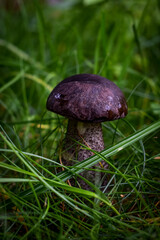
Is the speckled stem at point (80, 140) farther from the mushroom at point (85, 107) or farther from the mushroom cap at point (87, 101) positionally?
the mushroom cap at point (87, 101)

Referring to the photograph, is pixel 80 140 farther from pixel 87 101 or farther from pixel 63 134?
pixel 87 101

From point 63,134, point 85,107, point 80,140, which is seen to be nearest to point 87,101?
point 85,107

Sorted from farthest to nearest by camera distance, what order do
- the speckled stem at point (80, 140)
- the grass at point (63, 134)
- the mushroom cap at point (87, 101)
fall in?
the speckled stem at point (80, 140) → the mushroom cap at point (87, 101) → the grass at point (63, 134)

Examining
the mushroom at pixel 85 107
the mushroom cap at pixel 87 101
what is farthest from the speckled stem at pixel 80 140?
the mushroom cap at pixel 87 101

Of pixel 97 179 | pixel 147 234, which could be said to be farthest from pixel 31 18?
pixel 147 234

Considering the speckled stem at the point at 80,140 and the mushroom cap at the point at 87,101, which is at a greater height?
the mushroom cap at the point at 87,101

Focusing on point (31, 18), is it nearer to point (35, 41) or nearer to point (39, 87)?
point (35, 41)
